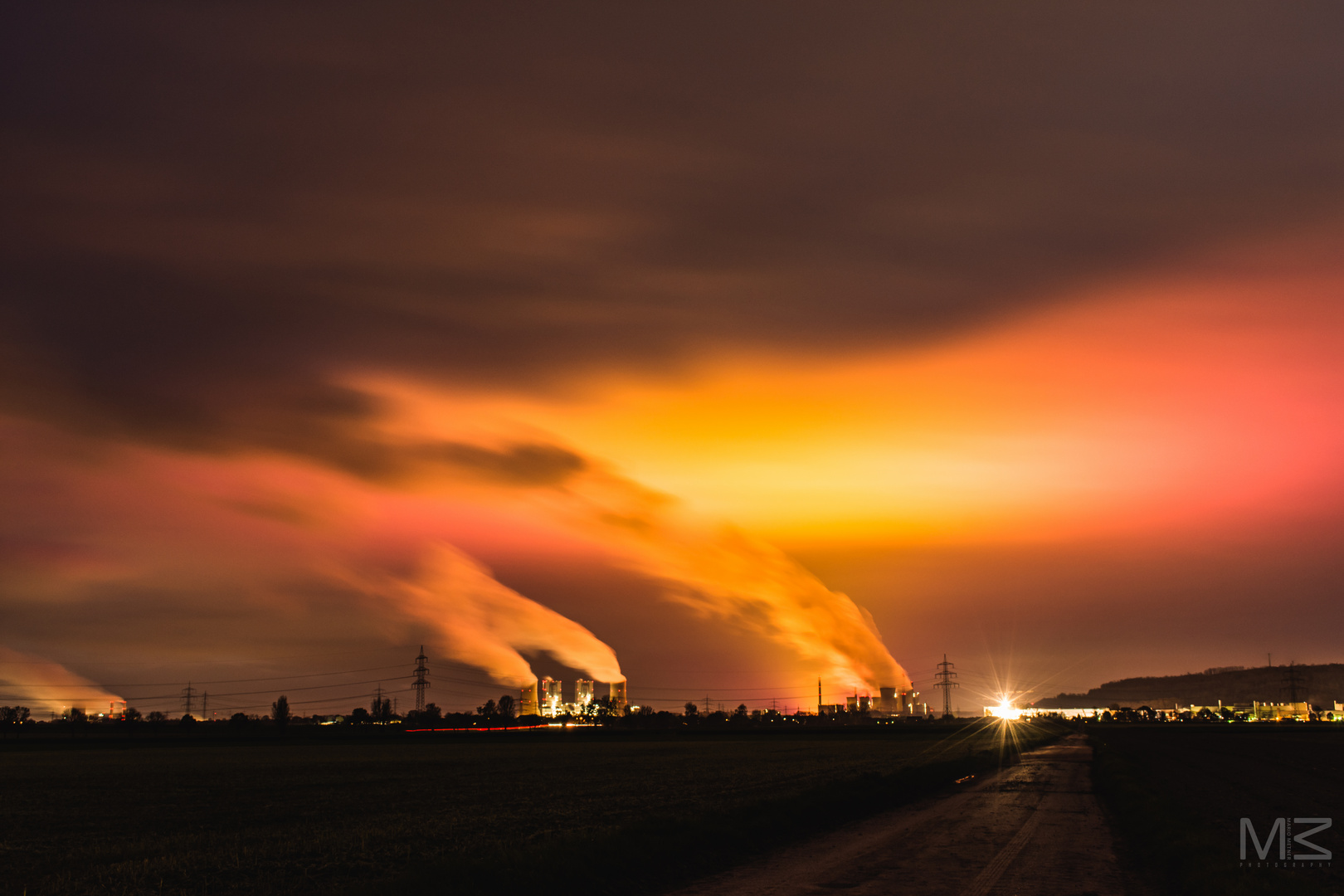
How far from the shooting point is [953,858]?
3412 centimetres

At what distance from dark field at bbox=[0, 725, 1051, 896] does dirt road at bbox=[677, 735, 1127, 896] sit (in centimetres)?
276

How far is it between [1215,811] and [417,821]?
4342cm

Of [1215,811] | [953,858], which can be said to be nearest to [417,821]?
[953,858]

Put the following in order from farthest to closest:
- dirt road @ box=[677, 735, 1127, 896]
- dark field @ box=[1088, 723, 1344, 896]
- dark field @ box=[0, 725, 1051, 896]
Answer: dark field @ box=[0, 725, 1051, 896] → dark field @ box=[1088, 723, 1344, 896] → dirt road @ box=[677, 735, 1127, 896]

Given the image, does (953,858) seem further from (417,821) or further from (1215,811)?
(1215,811)

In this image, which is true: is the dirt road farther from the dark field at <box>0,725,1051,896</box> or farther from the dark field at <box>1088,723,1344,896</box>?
the dark field at <box>0,725,1051,896</box>

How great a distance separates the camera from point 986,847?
36844 millimetres

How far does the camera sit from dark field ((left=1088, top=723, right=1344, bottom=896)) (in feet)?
97.3

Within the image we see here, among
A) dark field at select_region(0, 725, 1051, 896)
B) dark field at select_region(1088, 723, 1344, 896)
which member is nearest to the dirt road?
dark field at select_region(1088, 723, 1344, 896)

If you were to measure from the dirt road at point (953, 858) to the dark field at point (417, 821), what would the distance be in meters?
2.76

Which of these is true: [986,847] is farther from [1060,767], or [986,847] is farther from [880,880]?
[1060,767]

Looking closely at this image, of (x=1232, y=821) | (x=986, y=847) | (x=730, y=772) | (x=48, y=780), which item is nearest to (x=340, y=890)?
(x=986, y=847)

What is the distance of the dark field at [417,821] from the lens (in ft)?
104

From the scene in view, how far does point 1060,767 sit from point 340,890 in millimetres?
82108
